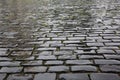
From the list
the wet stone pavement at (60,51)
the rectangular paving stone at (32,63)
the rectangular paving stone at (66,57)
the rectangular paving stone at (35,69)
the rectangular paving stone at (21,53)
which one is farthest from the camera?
the rectangular paving stone at (21,53)

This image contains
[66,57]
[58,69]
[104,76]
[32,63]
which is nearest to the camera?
[104,76]

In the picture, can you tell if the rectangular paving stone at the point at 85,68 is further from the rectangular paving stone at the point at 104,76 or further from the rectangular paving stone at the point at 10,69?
the rectangular paving stone at the point at 10,69

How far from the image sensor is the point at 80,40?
18.4 ft

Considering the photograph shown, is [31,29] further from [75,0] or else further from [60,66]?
[75,0]

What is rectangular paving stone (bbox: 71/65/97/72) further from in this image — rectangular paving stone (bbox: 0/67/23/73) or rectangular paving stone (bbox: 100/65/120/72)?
rectangular paving stone (bbox: 0/67/23/73)

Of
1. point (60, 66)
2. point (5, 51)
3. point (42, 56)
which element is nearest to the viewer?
point (60, 66)

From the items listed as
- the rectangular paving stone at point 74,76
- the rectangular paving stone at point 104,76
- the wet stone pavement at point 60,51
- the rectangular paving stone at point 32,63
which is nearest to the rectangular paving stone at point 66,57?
the wet stone pavement at point 60,51

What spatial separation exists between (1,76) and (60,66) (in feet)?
3.14

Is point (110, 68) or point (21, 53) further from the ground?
point (21, 53)

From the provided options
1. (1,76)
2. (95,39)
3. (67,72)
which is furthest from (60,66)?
(95,39)

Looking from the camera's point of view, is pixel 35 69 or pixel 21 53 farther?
pixel 21 53

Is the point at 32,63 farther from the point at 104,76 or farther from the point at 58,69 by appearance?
the point at 104,76

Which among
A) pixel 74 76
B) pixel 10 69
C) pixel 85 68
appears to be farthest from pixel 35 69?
pixel 85 68

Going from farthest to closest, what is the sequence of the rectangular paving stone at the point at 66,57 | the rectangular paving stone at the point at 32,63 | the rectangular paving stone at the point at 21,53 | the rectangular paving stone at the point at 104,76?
the rectangular paving stone at the point at 21,53
the rectangular paving stone at the point at 66,57
the rectangular paving stone at the point at 32,63
the rectangular paving stone at the point at 104,76
